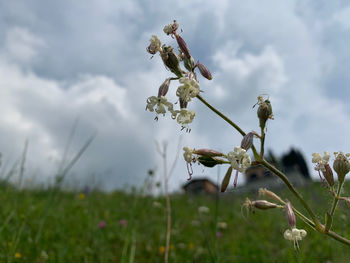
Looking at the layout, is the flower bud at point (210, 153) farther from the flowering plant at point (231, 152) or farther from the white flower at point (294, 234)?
the white flower at point (294, 234)

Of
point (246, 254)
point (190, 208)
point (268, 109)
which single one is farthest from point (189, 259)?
point (190, 208)

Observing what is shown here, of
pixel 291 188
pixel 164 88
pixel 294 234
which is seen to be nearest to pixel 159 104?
pixel 164 88

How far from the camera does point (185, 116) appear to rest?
132 centimetres

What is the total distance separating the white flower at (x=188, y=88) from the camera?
126 centimetres

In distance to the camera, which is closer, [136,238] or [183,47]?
[183,47]

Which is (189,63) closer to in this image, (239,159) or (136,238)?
(239,159)

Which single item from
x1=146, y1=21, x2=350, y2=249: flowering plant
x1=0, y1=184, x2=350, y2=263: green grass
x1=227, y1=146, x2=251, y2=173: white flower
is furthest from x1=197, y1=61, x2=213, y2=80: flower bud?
x1=0, y1=184, x2=350, y2=263: green grass

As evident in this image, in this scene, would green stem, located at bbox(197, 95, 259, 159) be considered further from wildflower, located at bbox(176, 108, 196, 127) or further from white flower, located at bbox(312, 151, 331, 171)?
white flower, located at bbox(312, 151, 331, 171)

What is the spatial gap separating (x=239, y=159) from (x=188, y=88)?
0.32m

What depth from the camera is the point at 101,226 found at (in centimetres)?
413

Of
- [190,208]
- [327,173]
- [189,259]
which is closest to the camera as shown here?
[327,173]

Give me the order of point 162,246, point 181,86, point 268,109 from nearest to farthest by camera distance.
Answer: point 181,86 < point 268,109 < point 162,246

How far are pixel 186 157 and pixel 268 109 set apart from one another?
386 mm

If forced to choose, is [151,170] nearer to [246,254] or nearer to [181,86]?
[246,254]
